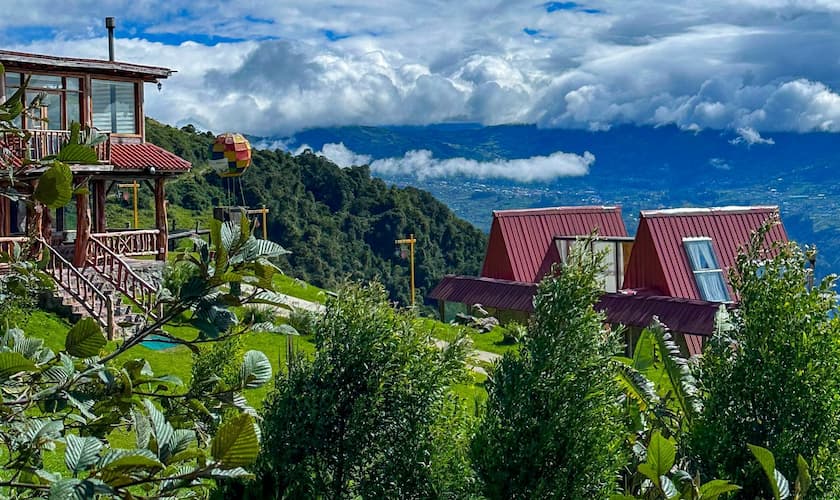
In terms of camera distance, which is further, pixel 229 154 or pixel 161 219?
pixel 229 154

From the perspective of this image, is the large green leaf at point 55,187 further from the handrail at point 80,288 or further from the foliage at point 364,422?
the handrail at point 80,288

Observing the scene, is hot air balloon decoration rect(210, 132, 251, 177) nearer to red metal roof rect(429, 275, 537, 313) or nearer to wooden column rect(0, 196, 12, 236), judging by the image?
red metal roof rect(429, 275, 537, 313)

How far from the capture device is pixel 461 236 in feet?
223

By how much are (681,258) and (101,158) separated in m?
18.1

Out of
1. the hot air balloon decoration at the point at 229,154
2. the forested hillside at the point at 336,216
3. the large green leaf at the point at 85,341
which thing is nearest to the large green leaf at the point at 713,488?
the large green leaf at the point at 85,341

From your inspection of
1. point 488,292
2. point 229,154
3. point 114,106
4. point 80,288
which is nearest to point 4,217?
point 114,106

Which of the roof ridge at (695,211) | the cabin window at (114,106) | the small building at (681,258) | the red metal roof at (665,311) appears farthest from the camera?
the roof ridge at (695,211)

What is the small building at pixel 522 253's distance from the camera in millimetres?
33125

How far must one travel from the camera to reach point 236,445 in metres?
2.35

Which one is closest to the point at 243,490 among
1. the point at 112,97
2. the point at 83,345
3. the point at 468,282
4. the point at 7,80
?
the point at 83,345

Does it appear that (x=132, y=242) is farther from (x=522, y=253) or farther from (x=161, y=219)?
(x=522, y=253)

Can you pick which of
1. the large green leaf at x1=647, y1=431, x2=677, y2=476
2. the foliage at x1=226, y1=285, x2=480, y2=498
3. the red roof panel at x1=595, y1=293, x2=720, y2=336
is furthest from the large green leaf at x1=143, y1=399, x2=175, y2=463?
the red roof panel at x1=595, y1=293, x2=720, y2=336

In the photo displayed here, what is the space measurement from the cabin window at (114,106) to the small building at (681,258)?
14.6 meters

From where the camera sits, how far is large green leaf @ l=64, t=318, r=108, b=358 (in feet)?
9.24
